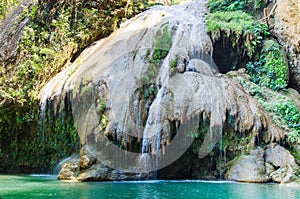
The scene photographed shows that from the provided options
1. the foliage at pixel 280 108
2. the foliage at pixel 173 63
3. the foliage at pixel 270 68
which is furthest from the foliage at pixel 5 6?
the foliage at pixel 280 108

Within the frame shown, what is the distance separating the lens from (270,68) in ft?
52.4

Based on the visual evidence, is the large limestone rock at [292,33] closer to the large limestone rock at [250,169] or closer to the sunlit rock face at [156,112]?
the sunlit rock face at [156,112]

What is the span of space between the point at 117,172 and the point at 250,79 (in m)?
7.09

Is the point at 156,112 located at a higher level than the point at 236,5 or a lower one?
lower

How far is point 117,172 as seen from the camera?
1158 cm

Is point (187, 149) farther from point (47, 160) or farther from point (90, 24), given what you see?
point (90, 24)

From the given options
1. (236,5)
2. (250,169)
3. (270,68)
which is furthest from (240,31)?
(250,169)

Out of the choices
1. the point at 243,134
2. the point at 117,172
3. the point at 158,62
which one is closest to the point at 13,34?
the point at 158,62

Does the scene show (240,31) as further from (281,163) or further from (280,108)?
(281,163)

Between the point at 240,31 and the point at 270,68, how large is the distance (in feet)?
6.46

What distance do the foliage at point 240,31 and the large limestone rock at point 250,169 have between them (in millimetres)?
5471

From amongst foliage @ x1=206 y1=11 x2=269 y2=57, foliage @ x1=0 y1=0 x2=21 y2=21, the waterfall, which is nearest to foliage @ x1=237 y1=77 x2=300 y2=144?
foliage @ x1=206 y1=11 x2=269 y2=57

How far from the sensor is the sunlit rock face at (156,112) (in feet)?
38.9

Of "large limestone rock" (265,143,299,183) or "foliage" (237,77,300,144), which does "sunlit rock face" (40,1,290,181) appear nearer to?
"large limestone rock" (265,143,299,183)
